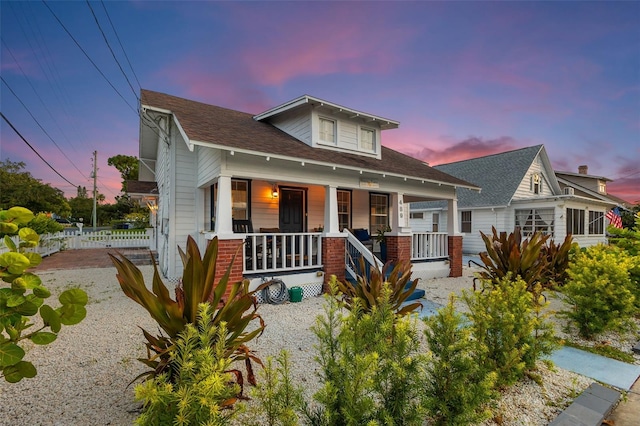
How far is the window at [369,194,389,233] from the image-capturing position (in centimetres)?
1212

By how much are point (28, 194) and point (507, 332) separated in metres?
34.6

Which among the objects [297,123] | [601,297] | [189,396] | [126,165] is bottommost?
[601,297]

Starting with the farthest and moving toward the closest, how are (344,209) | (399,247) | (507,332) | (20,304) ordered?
1. (344,209)
2. (399,247)
3. (507,332)
4. (20,304)

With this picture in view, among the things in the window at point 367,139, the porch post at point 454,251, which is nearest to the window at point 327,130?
the window at point 367,139

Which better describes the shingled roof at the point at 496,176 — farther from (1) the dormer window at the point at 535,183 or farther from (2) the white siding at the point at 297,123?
(2) the white siding at the point at 297,123

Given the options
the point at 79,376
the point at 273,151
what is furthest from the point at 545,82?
the point at 79,376

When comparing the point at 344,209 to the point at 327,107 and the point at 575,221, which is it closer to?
the point at 327,107

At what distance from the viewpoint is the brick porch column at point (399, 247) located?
29.7 feet

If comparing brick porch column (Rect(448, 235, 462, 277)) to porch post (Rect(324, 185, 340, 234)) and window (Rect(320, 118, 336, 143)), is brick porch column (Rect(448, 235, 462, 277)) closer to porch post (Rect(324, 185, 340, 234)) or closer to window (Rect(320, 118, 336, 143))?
porch post (Rect(324, 185, 340, 234))

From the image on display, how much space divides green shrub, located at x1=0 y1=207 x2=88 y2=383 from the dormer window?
74.1ft

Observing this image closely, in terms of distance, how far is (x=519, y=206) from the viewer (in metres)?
16.8

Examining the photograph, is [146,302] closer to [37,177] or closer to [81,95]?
[81,95]

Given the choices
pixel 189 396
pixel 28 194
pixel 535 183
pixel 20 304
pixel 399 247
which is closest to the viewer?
pixel 20 304

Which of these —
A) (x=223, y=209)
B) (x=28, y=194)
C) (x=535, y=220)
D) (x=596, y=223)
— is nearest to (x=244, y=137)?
(x=223, y=209)
